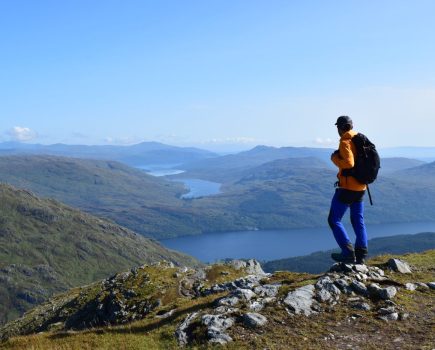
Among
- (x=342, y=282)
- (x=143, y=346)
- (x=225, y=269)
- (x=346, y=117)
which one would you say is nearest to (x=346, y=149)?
(x=346, y=117)

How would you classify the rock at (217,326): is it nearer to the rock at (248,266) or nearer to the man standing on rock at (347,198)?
the man standing on rock at (347,198)

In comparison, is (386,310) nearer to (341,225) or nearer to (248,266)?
(341,225)

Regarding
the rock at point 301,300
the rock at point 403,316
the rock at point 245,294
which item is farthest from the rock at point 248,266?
the rock at point 403,316

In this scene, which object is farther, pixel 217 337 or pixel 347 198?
pixel 347 198

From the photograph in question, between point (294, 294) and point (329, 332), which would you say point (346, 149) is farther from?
point (329, 332)

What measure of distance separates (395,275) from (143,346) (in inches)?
488

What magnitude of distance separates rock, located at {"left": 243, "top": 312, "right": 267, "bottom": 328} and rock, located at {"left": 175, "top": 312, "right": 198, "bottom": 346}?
80.2 inches

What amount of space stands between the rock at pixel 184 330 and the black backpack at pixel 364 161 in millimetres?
8663

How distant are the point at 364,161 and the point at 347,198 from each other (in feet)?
5.72

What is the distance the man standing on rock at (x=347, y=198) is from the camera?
18625 mm

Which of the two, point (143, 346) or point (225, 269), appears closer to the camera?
point (143, 346)

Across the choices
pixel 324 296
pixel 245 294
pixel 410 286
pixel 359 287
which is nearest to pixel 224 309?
pixel 245 294

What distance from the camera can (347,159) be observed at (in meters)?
18.4

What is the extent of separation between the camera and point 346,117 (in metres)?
Answer: 19.3
